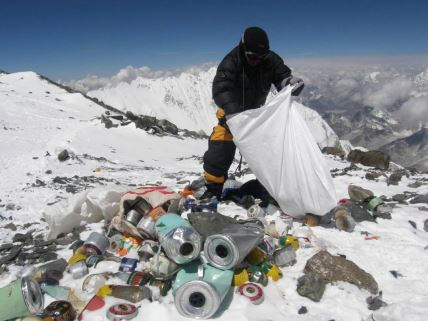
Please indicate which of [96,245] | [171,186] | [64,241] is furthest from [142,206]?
[171,186]

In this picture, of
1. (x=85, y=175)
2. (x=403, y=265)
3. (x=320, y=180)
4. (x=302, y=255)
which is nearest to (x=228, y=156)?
(x=320, y=180)

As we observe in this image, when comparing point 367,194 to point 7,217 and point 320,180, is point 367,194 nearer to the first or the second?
point 320,180

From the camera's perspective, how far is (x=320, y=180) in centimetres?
498

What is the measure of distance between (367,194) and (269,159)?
2.33m

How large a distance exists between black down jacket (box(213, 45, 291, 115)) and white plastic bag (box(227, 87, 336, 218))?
1.39ft

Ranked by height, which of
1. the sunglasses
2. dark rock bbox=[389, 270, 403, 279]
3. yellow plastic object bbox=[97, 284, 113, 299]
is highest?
the sunglasses

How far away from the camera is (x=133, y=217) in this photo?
4.88 m

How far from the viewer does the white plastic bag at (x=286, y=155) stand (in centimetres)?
498

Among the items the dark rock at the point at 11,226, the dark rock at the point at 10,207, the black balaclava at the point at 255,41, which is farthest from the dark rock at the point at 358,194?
the dark rock at the point at 10,207

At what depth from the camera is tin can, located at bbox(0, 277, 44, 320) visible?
3.21 m

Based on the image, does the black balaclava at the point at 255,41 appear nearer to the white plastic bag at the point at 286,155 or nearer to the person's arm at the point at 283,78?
the person's arm at the point at 283,78

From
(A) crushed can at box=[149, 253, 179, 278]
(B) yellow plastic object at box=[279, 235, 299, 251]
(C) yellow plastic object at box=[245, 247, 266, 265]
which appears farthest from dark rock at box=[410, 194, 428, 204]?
(A) crushed can at box=[149, 253, 179, 278]

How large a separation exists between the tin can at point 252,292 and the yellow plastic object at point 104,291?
4.23ft

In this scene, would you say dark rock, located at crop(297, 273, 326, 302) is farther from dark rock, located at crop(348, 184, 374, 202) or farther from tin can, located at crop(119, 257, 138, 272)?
dark rock, located at crop(348, 184, 374, 202)
